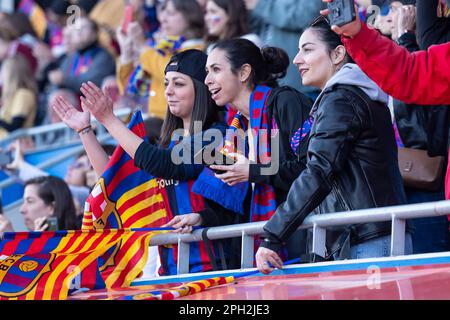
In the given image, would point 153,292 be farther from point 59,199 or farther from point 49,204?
point 49,204

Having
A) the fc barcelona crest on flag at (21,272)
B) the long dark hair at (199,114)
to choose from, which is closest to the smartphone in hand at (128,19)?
the long dark hair at (199,114)

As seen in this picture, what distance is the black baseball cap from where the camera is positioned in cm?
648

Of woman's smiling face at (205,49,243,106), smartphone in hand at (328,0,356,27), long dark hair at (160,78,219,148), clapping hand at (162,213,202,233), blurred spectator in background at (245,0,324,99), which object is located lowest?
clapping hand at (162,213,202,233)

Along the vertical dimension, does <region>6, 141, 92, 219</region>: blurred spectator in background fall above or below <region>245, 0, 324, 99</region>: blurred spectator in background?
below

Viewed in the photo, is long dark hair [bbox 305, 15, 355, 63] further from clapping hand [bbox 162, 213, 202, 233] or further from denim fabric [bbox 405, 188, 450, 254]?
clapping hand [bbox 162, 213, 202, 233]

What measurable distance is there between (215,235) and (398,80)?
1.52 metres

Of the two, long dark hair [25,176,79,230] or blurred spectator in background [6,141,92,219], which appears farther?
blurred spectator in background [6,141,92,219]

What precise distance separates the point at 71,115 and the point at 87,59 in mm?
5051

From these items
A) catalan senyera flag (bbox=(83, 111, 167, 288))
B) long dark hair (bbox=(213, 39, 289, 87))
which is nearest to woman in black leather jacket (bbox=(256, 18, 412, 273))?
long dark hair (bbox=(213, 39, 289, 87))

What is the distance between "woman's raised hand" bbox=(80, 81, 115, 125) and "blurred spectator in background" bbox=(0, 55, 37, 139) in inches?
233

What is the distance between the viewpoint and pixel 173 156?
19.9ft

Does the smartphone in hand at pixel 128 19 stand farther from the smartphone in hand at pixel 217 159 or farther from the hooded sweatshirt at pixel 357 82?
the hooded sweatshirt at pixel 357 82
